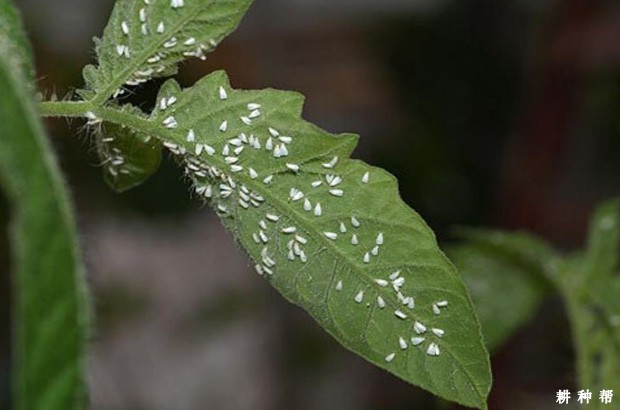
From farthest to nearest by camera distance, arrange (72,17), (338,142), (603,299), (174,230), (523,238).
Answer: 1. (72,17)
2. (174,230)
3. (523,238)
4. (603,299)
5. (338,142)

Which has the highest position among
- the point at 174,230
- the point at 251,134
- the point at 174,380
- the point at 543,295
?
the point at 251,134

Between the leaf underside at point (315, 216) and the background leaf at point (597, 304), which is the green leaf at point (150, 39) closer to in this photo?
the leaf underside at point (315, 216)

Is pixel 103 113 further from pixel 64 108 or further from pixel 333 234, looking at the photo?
pixel 333 234

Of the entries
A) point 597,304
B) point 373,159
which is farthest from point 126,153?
point 373,159

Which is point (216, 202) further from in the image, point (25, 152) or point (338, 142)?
point (25, 152)

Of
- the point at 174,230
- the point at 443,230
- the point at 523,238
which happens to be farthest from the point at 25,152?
the point at 174,230

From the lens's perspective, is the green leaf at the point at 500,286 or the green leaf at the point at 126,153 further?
the green leaf at the point at 500,286

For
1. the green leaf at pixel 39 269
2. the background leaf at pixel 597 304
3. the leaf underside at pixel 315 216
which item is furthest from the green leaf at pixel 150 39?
the background leaf at pixel 597 304
